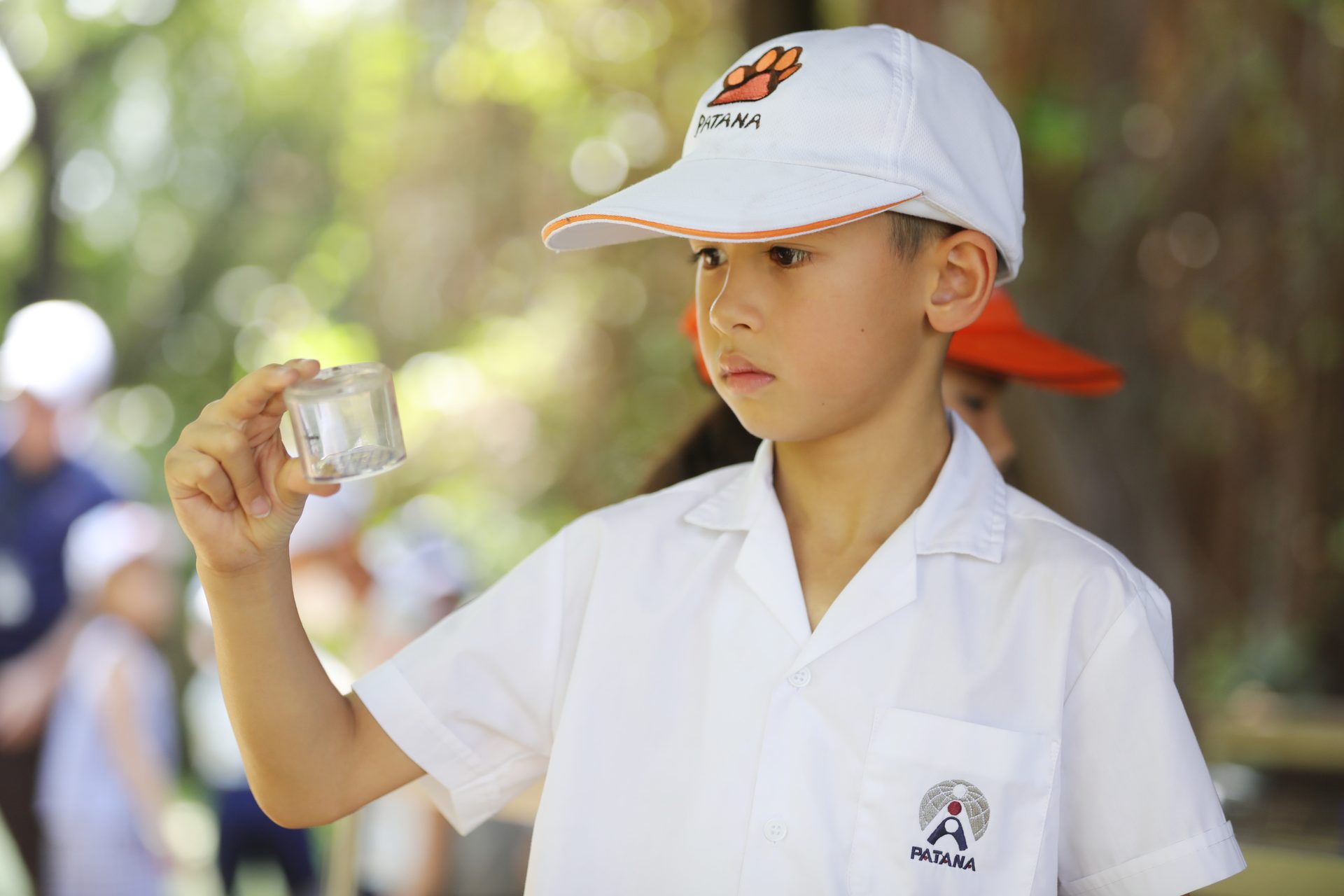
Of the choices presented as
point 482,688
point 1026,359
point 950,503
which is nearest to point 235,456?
point 482,688

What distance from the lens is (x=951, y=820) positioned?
3.99ft

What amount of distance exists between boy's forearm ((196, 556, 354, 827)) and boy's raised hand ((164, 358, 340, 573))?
30 mm

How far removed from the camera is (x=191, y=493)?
4.01 ft

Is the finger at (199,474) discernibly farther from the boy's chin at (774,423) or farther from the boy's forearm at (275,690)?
the boy's chin at (774,423)

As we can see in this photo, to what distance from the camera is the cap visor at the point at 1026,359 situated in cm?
194

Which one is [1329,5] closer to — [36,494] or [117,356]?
[36,494]

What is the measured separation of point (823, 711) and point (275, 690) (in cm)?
53

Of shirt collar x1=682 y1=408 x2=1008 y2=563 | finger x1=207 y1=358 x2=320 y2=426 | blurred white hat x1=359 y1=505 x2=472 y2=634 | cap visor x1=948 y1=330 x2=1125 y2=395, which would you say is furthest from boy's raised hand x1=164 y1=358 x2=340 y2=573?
blurred white hat x1=359 y1=505 x2=472 y2=634

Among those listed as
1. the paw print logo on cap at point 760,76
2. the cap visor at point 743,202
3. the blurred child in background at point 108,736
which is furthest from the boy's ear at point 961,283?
the blurred child in background at point 108,736

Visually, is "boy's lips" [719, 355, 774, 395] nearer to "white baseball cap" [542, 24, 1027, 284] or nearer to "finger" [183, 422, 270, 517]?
"white baseball cap" [542, 24, 1027, 284]

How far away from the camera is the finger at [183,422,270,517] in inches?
47.3

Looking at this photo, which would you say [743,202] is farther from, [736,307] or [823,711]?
[823,711]

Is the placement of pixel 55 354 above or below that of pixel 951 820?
above

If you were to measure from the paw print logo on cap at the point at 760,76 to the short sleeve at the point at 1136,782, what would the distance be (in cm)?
62
